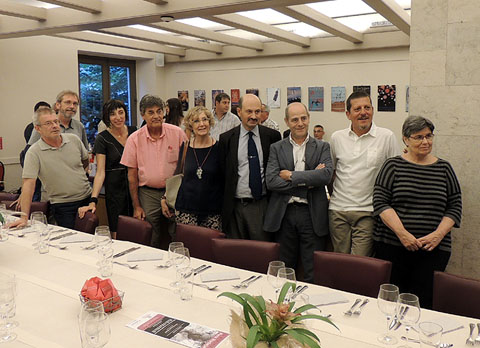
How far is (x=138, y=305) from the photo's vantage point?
2.03 metres

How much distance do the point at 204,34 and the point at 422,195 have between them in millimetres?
5182

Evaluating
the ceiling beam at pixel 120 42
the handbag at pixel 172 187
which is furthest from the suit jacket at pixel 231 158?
the ceiling beam at pixel 120 42

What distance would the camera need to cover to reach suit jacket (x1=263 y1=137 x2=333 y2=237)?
3266 mm

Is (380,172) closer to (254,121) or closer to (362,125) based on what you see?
(362,125)

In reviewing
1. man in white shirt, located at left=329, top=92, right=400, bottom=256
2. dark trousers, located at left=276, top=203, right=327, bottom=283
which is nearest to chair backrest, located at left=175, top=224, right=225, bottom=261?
dark trousers, located at left=276, top=203, right=327, bottom=283

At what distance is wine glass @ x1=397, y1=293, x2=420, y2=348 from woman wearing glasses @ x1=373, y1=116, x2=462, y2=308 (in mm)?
1195

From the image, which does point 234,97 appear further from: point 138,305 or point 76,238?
point 138,305

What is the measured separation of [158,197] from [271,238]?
1.06 meters

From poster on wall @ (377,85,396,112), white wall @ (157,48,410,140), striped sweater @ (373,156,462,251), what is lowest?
striped sweater @ (373,156,462,251)

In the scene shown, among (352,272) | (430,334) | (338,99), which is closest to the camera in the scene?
(430,334)

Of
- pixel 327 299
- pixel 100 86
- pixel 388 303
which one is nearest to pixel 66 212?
pixel 327 299

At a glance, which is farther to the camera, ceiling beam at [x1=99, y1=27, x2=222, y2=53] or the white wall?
the white wall

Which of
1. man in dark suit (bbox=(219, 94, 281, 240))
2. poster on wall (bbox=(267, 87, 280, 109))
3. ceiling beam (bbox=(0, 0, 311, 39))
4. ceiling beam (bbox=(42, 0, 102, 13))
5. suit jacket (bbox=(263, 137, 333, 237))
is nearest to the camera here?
suit jacket (bbox=(263, 137, 333, 237))

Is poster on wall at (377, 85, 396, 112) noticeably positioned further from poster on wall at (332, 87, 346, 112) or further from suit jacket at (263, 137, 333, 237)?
suit jacket at (263, 137, 333, 237)
